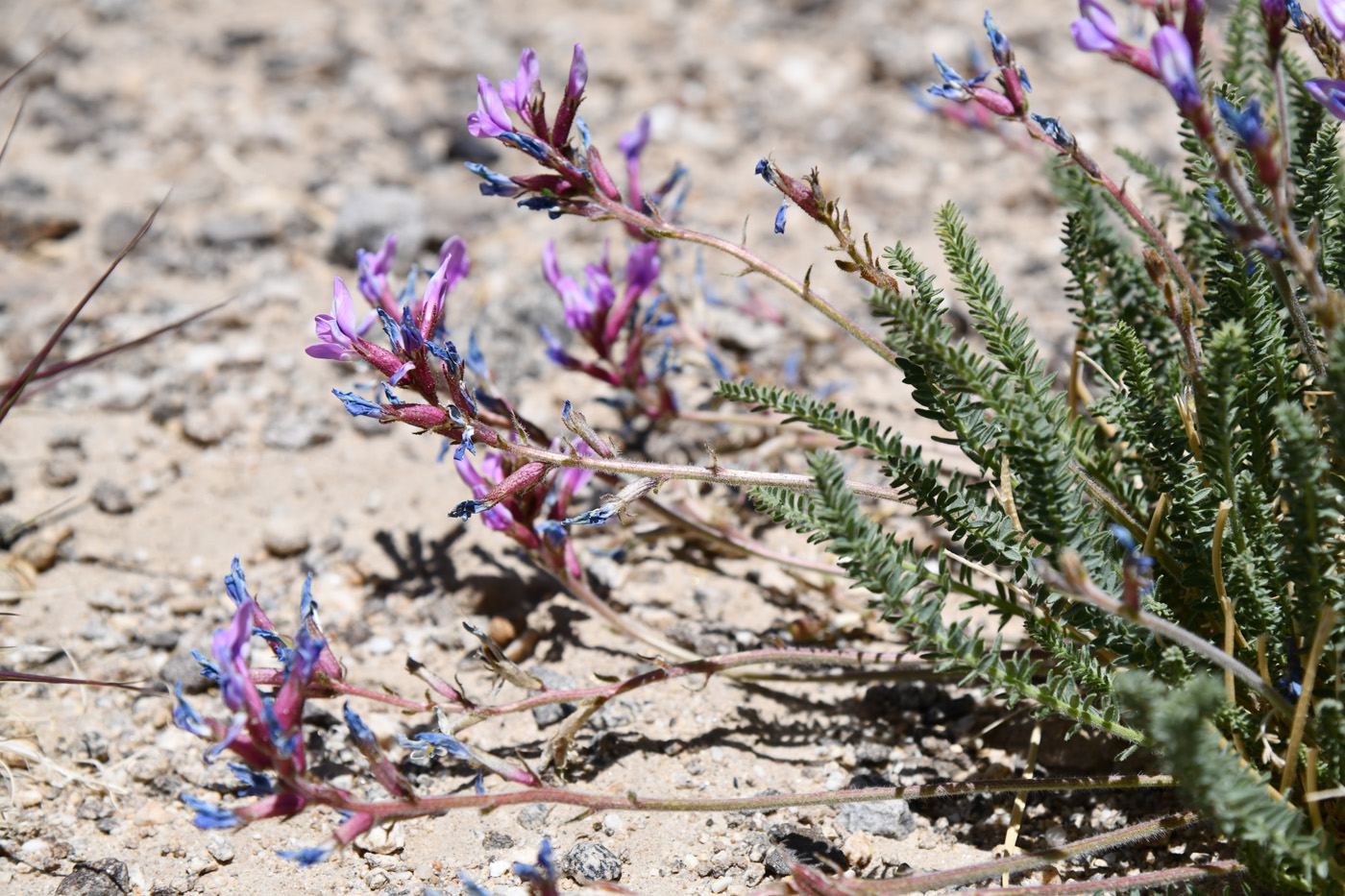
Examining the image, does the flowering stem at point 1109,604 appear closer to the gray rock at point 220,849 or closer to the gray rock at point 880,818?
the gray rock at point 880,818

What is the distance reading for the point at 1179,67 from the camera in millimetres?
1585

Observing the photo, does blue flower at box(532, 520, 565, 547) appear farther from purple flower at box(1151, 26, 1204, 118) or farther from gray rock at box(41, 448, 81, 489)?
gray rock at box(41, 448, 81, 489)

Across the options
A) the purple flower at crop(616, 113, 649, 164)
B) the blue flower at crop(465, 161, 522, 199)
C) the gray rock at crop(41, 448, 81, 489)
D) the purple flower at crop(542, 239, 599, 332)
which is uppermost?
the purple flower at crop(616, 113, 649, 164)

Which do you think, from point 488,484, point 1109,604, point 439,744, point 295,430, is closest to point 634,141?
→ point 488,484

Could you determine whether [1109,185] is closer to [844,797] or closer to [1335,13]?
[1335,13]

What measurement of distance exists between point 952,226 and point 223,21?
4.66 m

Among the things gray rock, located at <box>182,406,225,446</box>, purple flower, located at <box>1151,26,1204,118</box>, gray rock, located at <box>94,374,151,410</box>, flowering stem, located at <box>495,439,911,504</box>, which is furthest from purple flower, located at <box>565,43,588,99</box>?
gray rock, located at <box>94,374,151,410</box>

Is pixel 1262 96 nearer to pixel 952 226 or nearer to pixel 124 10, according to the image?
pixel 952 226

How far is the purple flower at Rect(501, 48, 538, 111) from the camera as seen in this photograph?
6.66ft

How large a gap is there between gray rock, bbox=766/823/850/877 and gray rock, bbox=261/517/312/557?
5.15 ft

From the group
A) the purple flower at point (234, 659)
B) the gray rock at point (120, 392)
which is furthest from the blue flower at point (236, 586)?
the gray rock at point (120, 392)

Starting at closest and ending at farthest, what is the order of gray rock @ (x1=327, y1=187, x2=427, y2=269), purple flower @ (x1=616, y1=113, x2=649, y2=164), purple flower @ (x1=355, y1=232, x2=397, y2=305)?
purple flower @ (x1=355, y1=232, x2=397, y2=305), purple flower @ (x1=616, y1=113, x2=649, y2=164), gray rock @ (x1=327, y1=187, x2=427, y2=269)

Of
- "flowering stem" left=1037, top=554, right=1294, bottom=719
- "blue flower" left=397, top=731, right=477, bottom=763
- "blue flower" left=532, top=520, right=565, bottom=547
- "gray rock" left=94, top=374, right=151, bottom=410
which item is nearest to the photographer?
"flowering stem" left=1037, top=554, right=1294, bottom=719

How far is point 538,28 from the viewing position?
17.2 feet
